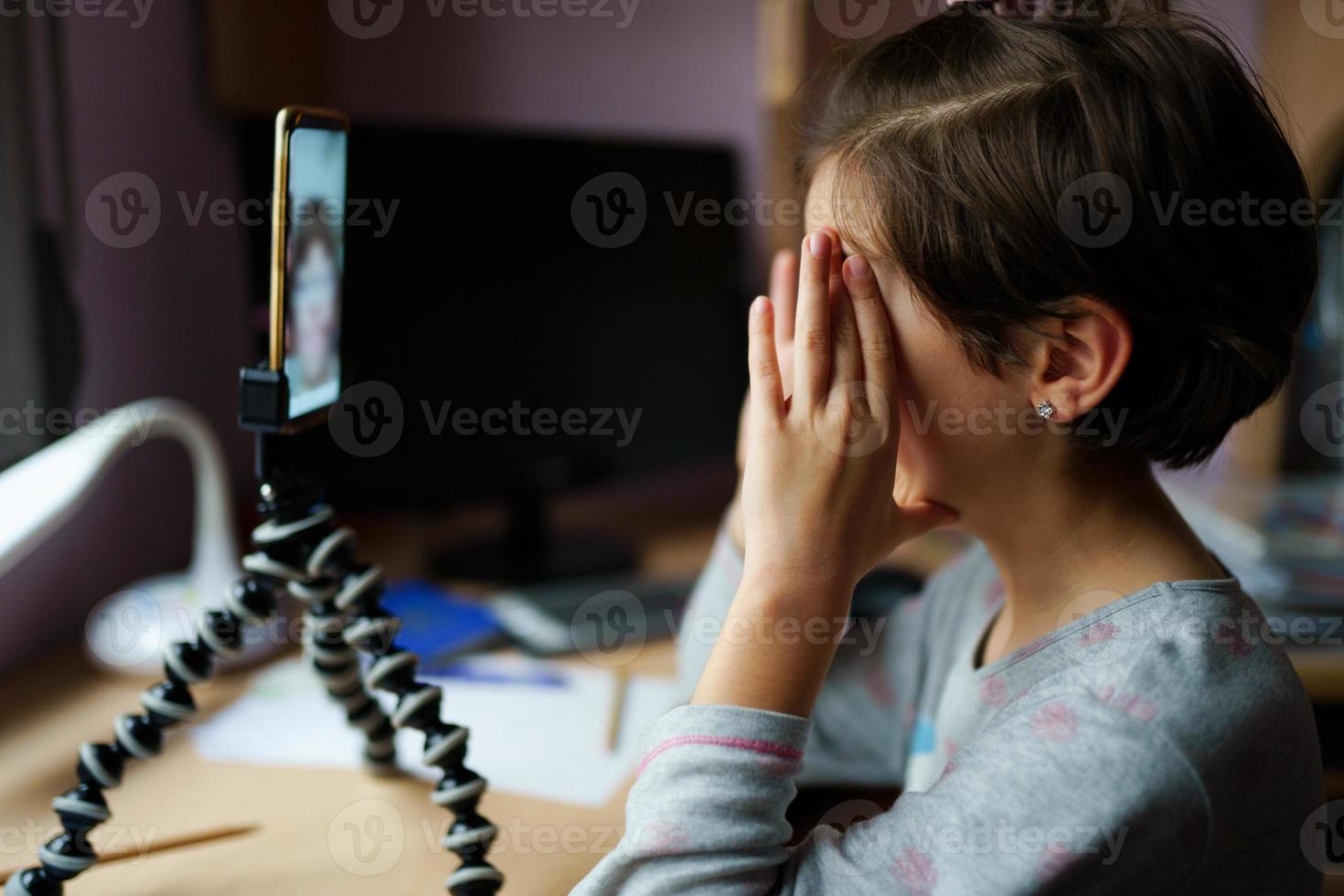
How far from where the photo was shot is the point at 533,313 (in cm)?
137

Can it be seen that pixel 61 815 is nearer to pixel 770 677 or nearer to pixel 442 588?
pixel 770 677

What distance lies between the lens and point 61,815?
2.21 ft

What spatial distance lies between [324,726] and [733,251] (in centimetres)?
91

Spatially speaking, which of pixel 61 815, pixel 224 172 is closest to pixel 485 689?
pixel 61 815

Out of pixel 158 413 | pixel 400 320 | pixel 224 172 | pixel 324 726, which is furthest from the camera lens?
pixel 224 172

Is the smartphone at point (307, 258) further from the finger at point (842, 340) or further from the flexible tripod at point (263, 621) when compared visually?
the finger at point (842, 340)
